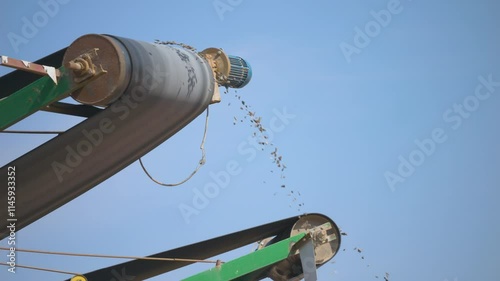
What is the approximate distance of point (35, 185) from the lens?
823cm

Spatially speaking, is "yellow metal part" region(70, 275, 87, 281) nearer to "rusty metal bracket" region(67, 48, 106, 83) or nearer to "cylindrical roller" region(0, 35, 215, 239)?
"cylindrical roller" region(0, 35, 215, 239)

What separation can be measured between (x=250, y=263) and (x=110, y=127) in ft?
7.27

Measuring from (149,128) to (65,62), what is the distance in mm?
1177

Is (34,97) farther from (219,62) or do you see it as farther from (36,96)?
(219,62)

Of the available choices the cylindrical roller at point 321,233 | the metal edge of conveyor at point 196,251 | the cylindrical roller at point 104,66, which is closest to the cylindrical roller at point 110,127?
the cylindrical roller at point 104,66

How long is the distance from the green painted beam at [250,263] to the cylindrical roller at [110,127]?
58.8 inches

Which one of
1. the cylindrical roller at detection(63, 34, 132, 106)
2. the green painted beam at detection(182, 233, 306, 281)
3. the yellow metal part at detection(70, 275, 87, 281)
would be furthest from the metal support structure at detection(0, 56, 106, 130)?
the green painted beam at detection(182, 233, 306, 281)

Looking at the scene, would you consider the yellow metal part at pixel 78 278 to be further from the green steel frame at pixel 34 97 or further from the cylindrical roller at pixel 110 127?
the green steel frame at pixel 34 97

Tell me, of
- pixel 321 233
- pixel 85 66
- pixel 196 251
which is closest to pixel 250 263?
pixel 196 251

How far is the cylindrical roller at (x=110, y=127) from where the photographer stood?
7719 mm

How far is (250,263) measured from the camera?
29.9 ft

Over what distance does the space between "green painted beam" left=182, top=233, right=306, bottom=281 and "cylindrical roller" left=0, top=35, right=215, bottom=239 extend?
1493 mm

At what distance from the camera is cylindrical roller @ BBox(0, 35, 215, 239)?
7719mm

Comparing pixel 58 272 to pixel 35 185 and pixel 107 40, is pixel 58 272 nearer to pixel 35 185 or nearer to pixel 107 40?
pixel 35 185
